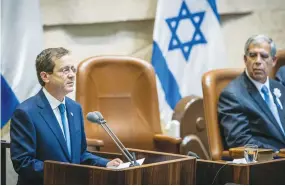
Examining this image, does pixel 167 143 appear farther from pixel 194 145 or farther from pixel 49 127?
pixel 49 127

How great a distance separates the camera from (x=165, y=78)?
554 centimetres

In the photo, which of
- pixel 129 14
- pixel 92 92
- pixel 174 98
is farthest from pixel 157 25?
pixel 92 92

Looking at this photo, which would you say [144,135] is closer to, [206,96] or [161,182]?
[206,96]

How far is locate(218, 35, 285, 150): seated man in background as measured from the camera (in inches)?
171

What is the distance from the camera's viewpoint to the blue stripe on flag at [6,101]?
488 centimetres

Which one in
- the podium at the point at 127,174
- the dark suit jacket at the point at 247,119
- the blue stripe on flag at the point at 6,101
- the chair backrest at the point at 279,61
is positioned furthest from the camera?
the chair backrest at the point at 279,61

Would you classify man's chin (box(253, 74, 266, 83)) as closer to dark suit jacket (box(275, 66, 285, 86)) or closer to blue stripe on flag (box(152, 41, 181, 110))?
dark suit jacket (box(275, 66, 285, 86))

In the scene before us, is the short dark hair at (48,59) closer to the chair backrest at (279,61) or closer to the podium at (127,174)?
the podium at (127,174)

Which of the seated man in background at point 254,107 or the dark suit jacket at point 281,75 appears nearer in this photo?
the seated man in background at point 254,107

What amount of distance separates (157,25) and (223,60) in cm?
67

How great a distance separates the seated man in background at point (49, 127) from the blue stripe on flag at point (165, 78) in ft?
6.33

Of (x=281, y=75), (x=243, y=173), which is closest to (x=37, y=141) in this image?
(x=243, y=173)

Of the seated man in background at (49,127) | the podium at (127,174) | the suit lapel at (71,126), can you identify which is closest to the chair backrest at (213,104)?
the podium at (127,174)

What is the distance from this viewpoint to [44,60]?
11.7 feet
